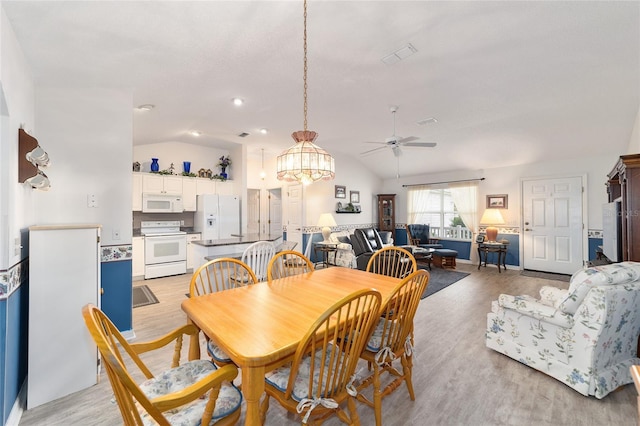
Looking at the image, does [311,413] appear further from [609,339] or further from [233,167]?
[233,167]

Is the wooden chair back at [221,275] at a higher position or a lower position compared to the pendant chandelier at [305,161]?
lower

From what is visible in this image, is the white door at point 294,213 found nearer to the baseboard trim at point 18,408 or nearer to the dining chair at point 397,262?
the dining chair at point 397,262

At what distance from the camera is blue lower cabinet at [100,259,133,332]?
273 centimetres

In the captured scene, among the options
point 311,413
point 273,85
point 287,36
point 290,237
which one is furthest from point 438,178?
point 311,413

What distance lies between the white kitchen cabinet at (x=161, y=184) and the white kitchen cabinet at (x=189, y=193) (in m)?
0.09

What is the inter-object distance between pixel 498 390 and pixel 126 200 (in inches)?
141

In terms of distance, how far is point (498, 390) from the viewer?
6.61ft

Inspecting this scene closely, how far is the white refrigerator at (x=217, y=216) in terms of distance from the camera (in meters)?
5.52

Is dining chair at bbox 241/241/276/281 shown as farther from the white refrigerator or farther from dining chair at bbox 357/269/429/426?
the white refrigerator

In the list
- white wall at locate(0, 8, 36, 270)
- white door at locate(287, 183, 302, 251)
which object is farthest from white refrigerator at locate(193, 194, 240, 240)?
white wall at locate(0, 8, 36, 270)

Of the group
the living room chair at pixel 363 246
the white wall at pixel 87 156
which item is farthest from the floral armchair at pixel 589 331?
the white wall at pixel 87 156

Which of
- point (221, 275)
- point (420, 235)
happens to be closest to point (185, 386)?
point (221, 275)

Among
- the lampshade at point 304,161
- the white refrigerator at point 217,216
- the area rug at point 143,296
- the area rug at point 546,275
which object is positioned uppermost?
the lampshade at point 304,161

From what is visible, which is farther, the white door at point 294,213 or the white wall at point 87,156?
the white door at point 294,213
